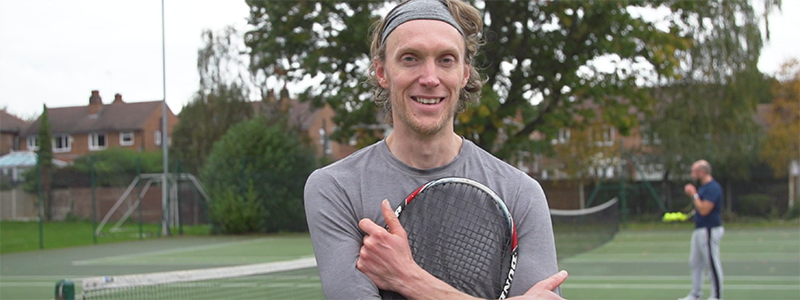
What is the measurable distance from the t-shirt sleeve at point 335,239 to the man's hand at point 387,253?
0.12ft

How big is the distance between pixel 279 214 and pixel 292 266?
60.4ft

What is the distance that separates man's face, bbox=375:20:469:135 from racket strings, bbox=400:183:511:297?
0.19 metres

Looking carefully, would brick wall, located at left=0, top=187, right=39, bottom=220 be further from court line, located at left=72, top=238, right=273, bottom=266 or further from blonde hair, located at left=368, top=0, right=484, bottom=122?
blonde hair, located at left=368, top=0, right=484, bottom=122

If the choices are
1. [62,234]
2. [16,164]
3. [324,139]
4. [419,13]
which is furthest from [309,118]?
[419,13]

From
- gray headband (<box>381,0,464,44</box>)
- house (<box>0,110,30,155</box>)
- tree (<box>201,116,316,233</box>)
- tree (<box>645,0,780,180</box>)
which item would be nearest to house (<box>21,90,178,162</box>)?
house (<box>0,110,30,155</box>)

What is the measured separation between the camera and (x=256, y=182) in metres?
25.1

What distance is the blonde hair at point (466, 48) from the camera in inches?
→ 93.3

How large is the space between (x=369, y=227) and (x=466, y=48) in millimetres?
602

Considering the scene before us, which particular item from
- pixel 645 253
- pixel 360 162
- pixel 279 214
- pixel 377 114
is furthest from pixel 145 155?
pixel 360 162

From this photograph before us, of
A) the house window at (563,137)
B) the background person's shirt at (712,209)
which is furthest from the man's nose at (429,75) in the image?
the house window at (563,137)

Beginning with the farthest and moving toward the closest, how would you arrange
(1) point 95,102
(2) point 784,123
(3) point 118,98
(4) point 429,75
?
1. (2) point 784,123
2. (1) point 95,102
3. (3) point 118,98
4. (4) point 429,75

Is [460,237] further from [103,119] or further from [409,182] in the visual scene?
[103,119]

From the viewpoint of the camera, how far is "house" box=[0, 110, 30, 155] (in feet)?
30.5

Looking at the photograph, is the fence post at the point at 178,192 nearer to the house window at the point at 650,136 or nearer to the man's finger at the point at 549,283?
the house window at the point at 650,136
